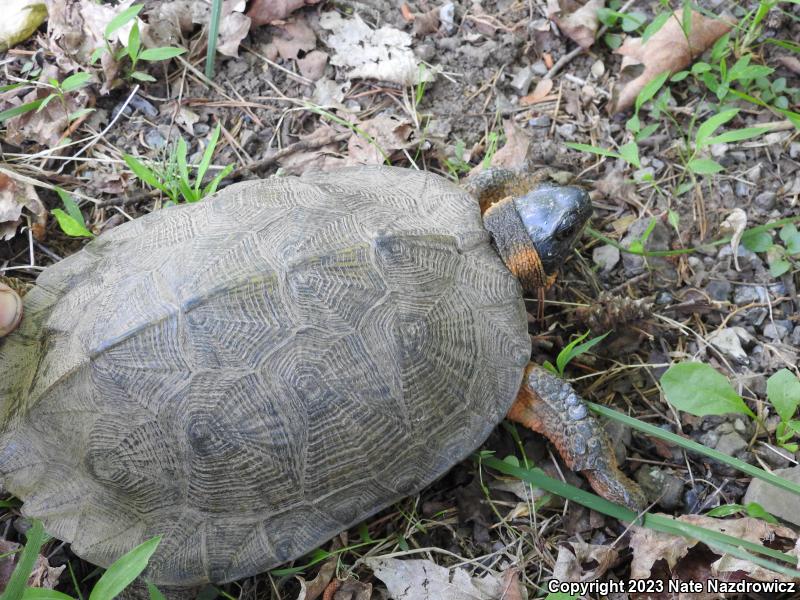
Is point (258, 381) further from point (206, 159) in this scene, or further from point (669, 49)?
point (669, 49)

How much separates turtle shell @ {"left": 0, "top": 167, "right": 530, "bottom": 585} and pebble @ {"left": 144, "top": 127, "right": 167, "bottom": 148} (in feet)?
3.28

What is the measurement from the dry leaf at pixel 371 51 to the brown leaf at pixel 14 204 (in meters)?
1.65

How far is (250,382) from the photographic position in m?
2.08

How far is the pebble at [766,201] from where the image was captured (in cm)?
300

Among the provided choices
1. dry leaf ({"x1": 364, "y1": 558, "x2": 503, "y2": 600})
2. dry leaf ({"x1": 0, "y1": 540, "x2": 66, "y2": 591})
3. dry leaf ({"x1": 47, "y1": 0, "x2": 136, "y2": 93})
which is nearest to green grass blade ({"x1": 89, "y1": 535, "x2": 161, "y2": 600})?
dry leaf ({"x1": 0, "y1": 540, "x2": 66, "y2": 591})

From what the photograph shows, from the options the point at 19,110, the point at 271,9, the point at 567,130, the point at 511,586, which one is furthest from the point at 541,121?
the point at 19,110

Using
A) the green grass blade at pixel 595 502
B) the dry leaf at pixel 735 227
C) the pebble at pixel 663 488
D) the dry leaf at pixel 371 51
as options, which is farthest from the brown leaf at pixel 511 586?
the dry leaf at pixel 371 51

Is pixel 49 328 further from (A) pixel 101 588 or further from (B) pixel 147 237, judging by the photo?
(A) pixel 101 588

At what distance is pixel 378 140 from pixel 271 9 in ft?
3.27

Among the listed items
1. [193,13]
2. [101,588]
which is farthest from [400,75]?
[101,588]

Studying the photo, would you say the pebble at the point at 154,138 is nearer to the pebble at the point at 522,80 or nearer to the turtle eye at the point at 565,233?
Result: the pebble at the point at 522,80

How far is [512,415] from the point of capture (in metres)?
2.65

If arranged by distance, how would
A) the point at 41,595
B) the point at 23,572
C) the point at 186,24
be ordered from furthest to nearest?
the point at 186,24
the point at 41,595
the point at 23,572

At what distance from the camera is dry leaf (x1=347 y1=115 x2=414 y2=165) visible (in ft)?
10.5
